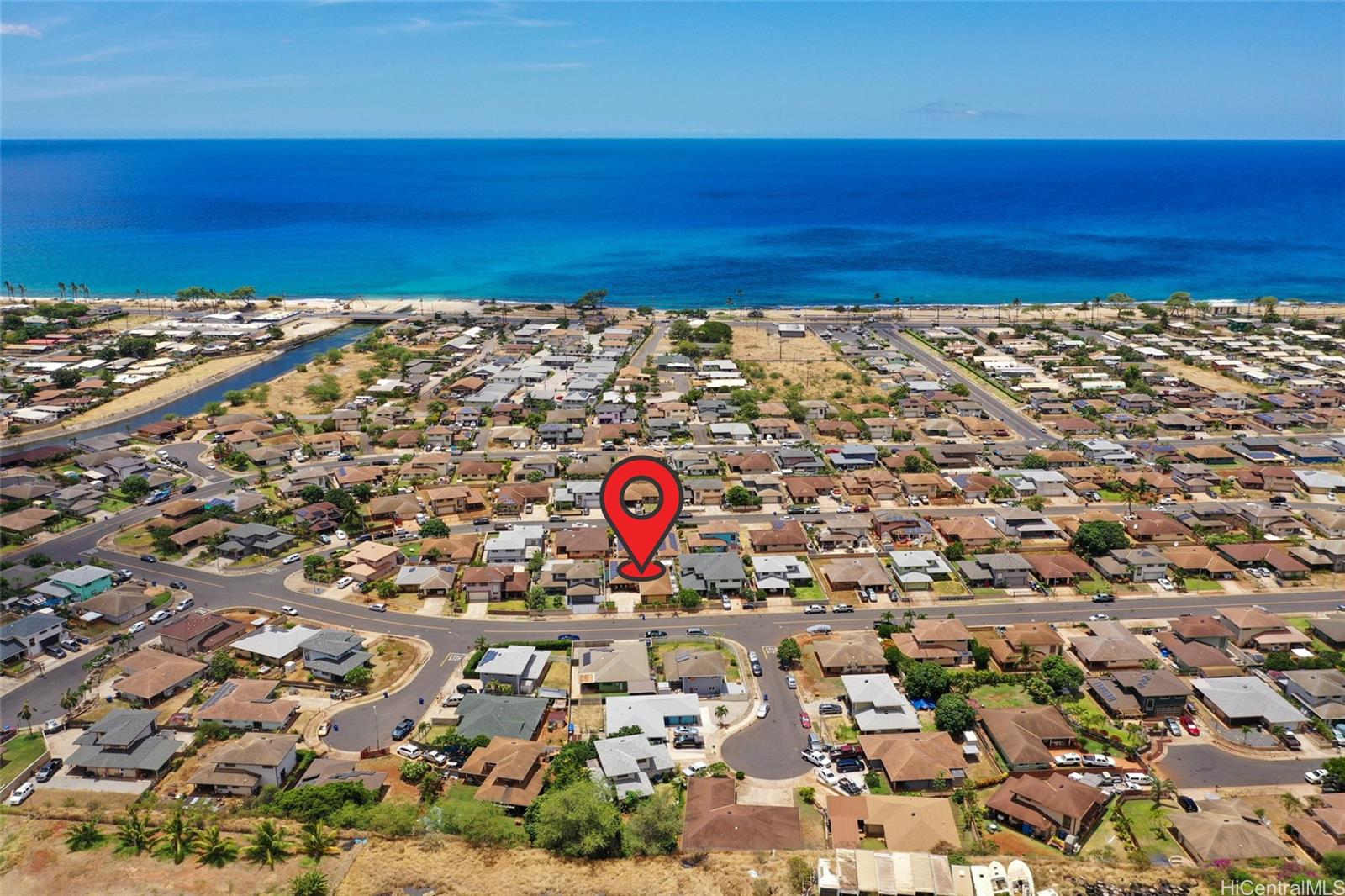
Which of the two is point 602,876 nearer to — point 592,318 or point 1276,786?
point 1276,786

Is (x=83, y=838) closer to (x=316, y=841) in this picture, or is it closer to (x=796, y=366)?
(x=316, y=841)

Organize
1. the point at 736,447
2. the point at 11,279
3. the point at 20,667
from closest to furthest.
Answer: the point at 20,667 < the point at 736,447 < the point at 11,279

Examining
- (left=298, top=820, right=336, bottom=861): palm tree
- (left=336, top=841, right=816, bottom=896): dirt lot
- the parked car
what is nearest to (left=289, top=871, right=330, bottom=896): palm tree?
(left=336, top=841, right=816, bottom=896): dirt lot

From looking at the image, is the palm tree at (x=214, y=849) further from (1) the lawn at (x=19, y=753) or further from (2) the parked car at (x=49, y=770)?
(1) the lawn at (x=19, y=753)

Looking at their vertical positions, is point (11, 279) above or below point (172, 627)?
above

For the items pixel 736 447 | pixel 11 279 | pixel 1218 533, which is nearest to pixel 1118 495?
pixel 1218 533

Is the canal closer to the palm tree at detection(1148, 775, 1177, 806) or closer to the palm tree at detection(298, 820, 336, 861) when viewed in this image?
the palm tree at detection(298, 820, 336, 861)
